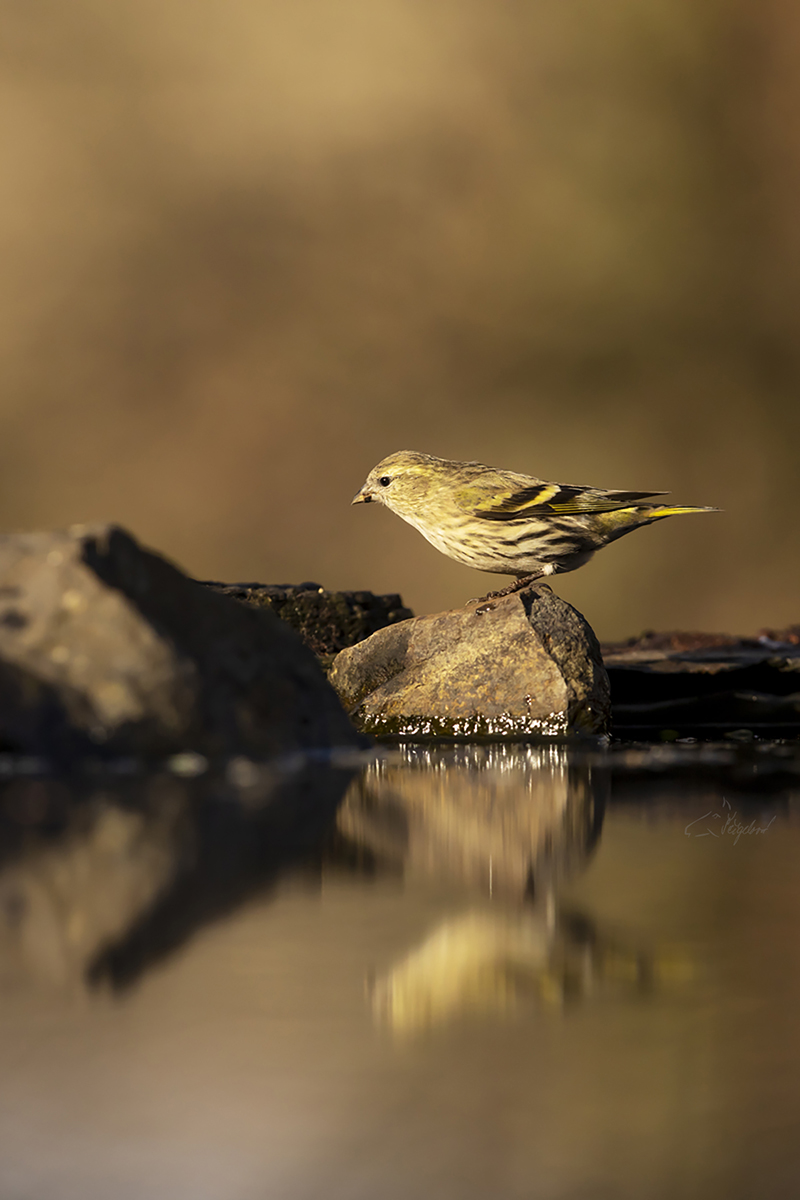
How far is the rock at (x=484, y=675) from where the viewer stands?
9.42ft

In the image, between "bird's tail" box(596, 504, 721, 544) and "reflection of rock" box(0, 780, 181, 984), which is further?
"bird's tail" box(596, 504, 721, 544)

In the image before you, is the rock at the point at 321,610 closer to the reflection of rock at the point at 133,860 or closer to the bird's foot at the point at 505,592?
the bird's foot at the point at 505,592

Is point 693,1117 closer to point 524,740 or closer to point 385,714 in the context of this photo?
point 524,740

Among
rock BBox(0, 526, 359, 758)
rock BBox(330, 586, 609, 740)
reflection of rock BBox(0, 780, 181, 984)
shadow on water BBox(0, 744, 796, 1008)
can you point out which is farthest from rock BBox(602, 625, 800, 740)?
reflection of rock BBox(0, 780, 181, 984)

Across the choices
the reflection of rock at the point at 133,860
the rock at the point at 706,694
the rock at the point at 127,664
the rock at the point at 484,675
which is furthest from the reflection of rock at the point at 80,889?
the rock at the point at 706,694

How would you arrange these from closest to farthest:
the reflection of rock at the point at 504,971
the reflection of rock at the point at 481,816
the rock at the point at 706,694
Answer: the reflection of rock at the point at 504,971 < the reflection of rock at the point at 481,816 < the rock at the point at 706,694

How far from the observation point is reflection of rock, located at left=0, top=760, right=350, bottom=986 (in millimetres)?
968

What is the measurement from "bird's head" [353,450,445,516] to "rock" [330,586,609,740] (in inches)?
21.4

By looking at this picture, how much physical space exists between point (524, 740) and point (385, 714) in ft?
1.31

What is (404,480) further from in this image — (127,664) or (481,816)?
(481,816)

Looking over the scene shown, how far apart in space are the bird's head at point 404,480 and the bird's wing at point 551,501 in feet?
0.81

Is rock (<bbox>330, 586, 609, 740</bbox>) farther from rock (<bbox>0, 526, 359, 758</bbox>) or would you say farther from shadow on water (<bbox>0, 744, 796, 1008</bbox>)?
rock (<bbox>0, 526, 359, 758</bbox>)

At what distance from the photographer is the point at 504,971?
0.93 m

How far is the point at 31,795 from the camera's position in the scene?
1688 mm
